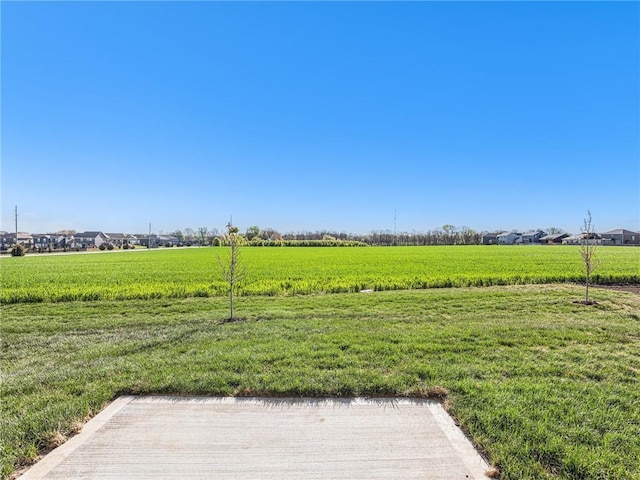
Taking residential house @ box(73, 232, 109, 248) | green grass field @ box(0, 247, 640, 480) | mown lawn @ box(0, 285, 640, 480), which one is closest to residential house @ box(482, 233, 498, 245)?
green grass field @ box(0, 247, 640, 480)

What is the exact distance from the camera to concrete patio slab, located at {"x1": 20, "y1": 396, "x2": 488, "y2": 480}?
2361 mm

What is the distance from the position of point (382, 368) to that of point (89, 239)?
341 ft

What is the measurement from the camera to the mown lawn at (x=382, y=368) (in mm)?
2639

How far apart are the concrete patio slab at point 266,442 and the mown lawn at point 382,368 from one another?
0.19 meters

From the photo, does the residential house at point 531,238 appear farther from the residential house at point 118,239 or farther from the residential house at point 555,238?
the residential house at point 118,239

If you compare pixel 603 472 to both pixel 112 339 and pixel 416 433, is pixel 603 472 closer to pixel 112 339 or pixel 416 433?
pixel 416 433

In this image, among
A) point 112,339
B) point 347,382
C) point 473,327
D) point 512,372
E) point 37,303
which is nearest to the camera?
point 347,382

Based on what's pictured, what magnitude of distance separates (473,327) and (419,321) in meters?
1.12

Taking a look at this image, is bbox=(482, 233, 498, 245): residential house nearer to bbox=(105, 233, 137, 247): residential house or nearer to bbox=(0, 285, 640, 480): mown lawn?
bbox=(0, 285, 640, 480): mown lawn

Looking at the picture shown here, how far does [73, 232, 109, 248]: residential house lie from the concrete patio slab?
96.9 m

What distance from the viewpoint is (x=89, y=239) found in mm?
85500

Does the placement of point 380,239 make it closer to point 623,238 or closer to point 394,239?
point 394,239

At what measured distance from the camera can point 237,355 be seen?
4469mm

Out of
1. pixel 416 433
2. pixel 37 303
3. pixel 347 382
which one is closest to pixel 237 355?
pixel 347 382
